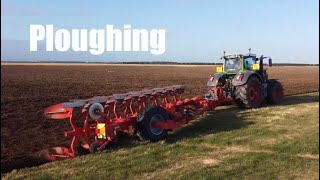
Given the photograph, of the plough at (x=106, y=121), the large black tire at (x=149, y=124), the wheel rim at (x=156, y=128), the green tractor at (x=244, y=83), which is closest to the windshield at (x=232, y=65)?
the green tractor at (x=244, y=83)

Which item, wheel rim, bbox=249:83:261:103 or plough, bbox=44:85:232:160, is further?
wheel rim, bbox=249:83:261:103

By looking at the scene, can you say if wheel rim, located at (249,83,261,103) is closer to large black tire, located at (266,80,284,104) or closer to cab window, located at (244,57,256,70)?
cab window, located at (244,57,256,70)

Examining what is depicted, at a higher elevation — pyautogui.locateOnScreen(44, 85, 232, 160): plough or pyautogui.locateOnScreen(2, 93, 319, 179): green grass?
Answer: pyautogui.locateOnScreen(44, 85, 232, 160): plough

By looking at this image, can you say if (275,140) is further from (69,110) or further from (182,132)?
(69,110)

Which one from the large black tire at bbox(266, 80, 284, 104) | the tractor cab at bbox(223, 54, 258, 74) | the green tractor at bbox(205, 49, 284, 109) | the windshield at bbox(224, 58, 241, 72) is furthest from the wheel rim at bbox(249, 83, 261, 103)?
the large black tire at bbox(266, 80, 284, 104)

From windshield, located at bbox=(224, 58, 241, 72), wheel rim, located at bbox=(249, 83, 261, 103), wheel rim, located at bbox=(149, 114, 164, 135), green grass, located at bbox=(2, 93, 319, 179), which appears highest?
windshield, located at bbox=(224, 58, 241, 72)

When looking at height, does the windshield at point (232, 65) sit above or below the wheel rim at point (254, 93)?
above

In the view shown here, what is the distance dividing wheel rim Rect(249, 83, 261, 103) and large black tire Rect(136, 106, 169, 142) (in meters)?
5.49

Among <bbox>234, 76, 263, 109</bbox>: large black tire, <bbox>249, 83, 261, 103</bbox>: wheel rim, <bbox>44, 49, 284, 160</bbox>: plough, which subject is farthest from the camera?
<bbox>249, 83, 261, 103</bbox>: wheel rim

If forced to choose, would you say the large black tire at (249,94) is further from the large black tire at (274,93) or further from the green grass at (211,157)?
the green grass at (211,157)

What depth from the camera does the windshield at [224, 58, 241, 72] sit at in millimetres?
14873

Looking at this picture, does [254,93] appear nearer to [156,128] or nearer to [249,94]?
[249,94]

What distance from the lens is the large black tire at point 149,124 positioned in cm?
891

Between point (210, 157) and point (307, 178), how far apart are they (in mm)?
1846
